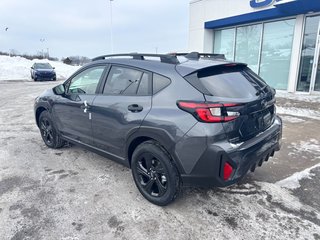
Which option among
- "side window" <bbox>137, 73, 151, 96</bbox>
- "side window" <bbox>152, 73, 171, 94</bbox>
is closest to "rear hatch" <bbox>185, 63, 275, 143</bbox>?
"side window" <bbox>152, 73, 171, 94</bbox>

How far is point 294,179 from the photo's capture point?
141 inches

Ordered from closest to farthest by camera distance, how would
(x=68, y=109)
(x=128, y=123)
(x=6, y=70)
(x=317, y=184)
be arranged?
(x=128, y=123) → (x=317, y=184) → (x=68, y=109) → (x=6, y=70)

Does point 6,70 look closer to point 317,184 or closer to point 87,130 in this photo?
point 87,130

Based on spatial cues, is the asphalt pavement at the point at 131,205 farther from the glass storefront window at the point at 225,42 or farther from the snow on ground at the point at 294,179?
the glass storefront window at the point at 225,42

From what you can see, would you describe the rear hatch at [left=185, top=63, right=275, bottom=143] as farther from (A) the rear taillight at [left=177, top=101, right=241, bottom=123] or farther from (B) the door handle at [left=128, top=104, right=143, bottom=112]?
(B) the door handle at [left=128, top=104, right=143, bottom=112]

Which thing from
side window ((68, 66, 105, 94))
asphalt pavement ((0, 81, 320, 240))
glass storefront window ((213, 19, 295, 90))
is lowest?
asphalt pavement ((0, 81, 320, 240))

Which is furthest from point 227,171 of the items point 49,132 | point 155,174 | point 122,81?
point 49,132

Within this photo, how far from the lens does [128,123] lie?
301 centimetres

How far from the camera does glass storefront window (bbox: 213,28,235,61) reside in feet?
41.9

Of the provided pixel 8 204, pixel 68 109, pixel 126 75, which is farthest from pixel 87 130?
pixel 8 204

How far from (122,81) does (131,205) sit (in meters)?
1.55

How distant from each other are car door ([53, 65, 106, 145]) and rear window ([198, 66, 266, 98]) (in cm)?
161

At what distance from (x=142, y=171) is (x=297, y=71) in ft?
31.1

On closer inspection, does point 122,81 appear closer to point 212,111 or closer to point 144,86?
point 144,86
